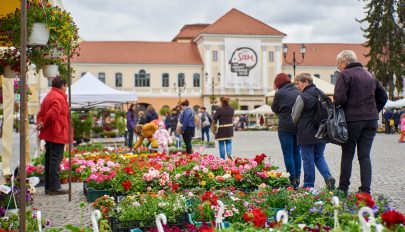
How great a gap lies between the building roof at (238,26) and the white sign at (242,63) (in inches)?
53.6

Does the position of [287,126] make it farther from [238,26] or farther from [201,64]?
[238,26]

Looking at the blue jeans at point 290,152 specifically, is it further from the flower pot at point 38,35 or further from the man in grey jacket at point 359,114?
the flower pot at point 38,35

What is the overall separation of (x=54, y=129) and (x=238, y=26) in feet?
220

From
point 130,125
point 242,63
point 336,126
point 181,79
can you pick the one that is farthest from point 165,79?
point 336,126

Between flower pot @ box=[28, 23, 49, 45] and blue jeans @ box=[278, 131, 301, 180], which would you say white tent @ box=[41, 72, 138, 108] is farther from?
flower pot @ box=[28, 23, 49, 45]

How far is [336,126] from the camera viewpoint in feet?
23.9

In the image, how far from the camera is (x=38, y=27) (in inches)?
259

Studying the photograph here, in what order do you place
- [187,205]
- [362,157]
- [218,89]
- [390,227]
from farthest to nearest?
[218,89], [362,157], [187,205], [390,227]

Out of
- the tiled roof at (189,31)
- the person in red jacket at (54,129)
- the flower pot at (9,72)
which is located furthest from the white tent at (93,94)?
the tiled roof at (189,31)

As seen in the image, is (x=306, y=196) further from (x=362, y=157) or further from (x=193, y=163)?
(x=193, y=163)

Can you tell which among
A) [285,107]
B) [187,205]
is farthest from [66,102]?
[187,205]

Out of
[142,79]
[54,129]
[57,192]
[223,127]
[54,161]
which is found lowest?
[57,192]

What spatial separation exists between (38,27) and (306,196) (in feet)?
10.8

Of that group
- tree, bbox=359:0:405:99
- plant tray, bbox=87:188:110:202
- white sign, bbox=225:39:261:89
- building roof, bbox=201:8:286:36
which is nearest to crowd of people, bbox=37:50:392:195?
plant tray, bbox=87:188:110:202
